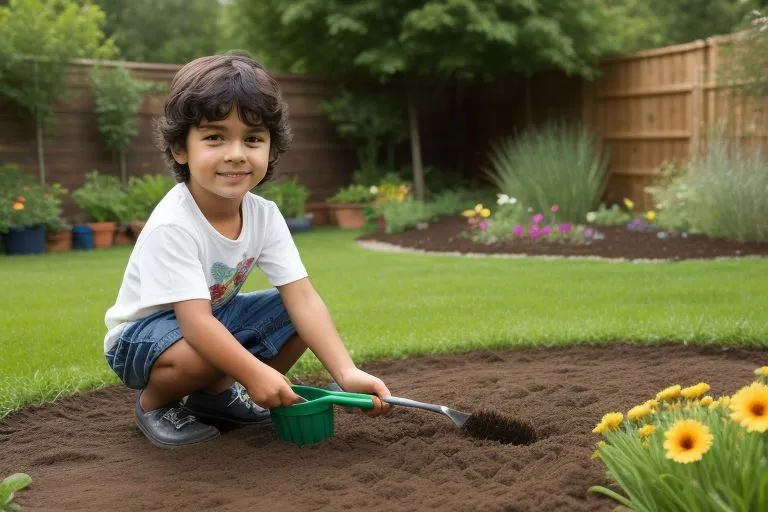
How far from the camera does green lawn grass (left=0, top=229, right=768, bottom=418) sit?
4.21 meters

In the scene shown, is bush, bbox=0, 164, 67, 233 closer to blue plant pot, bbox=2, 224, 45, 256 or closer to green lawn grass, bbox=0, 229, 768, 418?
blue plant pot, bbox=2, 224, 45, 256

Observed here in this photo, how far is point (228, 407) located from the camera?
3107mm

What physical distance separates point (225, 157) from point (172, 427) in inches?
34.1

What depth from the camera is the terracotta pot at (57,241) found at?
33.3 ft

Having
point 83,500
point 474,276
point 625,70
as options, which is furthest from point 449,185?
point 83,500

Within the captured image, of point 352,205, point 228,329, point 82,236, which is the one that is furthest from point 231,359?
point 352,205

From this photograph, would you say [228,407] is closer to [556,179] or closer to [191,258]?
[191,258]

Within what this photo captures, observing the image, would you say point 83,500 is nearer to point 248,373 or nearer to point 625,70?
point 248,373

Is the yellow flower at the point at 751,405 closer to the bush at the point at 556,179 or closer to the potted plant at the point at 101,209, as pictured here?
the bush at the point at 556,179

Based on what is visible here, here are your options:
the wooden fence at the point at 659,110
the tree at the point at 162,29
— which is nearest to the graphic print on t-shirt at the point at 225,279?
the wooden fence at the point at 659,110

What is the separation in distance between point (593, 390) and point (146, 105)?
9.92 m

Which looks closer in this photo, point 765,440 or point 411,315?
point 765,440

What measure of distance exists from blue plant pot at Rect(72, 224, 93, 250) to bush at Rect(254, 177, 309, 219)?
222cm

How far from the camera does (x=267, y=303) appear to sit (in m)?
3.24
